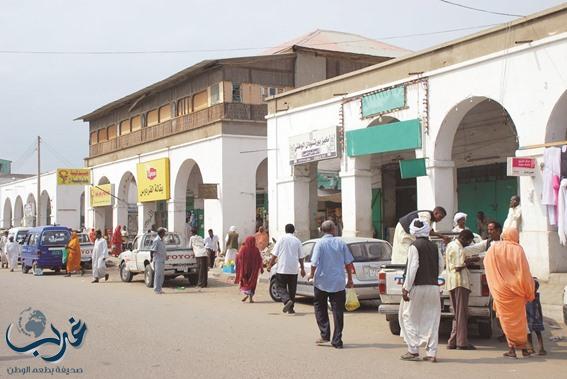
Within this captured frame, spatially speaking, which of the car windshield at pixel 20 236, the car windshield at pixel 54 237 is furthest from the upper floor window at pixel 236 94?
the car windshield at pixel 20 236

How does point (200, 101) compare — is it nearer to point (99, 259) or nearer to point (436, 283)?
point (99, 259)

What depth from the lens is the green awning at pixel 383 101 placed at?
18.9 meters

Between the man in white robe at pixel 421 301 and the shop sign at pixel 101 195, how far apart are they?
1282 inches

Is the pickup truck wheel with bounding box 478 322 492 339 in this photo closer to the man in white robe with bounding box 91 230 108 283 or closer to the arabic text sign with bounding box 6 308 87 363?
the arabic text sign with bounding box 6 308 87 363

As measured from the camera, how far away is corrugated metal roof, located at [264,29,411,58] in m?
31.7

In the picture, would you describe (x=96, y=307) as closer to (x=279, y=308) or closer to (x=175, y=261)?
(x=279, y=308)

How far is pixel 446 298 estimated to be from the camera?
31.8 ft

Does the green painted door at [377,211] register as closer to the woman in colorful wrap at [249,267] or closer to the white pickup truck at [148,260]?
the white pickup truck at [148,260]

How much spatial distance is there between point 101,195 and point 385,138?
26608 millimetres

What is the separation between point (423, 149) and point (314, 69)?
1334 cm

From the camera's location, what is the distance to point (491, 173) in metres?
20.7

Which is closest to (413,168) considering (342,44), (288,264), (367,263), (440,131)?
(440,131)

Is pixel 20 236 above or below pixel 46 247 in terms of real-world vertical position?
above

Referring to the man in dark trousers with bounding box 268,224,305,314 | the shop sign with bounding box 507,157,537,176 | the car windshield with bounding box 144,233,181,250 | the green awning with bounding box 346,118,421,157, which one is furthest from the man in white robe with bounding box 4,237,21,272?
the shop sign with bounding box 507,157,537,176
